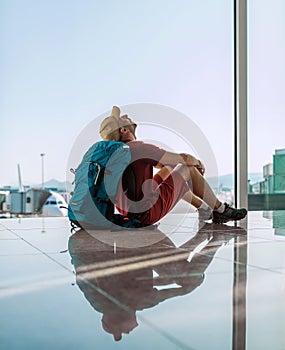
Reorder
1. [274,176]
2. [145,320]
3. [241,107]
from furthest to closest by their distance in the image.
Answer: [274,176]
[241,107]
[145,320]

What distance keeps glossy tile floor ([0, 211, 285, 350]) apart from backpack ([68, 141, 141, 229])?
0.38m

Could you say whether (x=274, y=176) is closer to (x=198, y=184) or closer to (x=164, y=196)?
(x=198, y=184)

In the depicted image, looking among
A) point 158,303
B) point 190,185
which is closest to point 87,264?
point 158,303

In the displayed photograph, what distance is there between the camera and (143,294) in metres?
1.21

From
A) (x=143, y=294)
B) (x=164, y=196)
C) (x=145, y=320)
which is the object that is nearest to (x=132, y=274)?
(x=143, y=294)

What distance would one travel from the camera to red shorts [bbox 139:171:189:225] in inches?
110

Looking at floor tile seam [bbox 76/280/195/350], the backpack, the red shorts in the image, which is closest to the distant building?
the red shorts

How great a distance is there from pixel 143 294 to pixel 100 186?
4.90ft

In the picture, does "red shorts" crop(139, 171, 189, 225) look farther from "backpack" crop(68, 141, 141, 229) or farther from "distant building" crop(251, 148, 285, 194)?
"distant building" crop(251, 148, 285, 194)

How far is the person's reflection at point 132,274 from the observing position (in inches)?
42.6

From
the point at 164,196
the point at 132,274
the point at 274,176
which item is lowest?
the point at 132,274

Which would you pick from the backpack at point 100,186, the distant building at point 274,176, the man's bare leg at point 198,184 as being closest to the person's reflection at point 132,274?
the backpack at point 100,186

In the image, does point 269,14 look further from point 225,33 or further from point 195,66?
point 195,66

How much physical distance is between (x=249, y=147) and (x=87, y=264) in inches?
110
